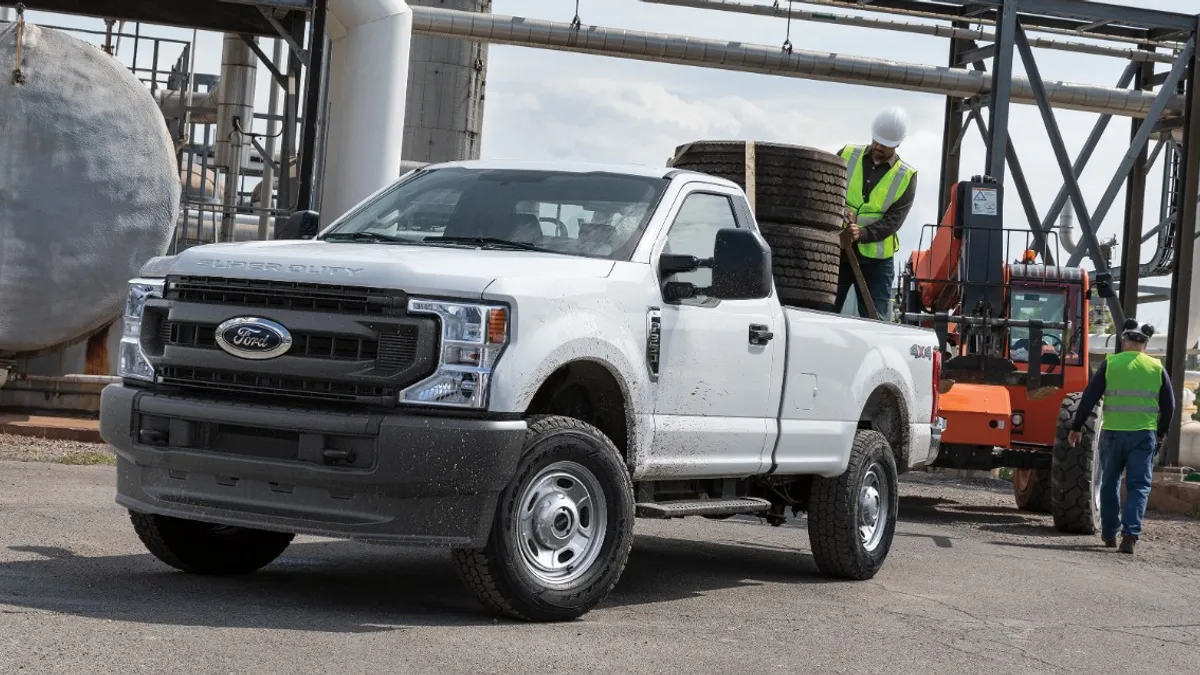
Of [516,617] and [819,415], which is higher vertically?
[819,415]

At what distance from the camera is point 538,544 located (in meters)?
7.05

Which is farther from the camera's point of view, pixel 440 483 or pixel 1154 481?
pixel 1154 481

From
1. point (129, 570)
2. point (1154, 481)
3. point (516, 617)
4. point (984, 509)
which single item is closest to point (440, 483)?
point (516, 617)

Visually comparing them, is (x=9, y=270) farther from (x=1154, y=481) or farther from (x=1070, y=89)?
(x=1070, y=89)

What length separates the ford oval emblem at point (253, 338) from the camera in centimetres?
680

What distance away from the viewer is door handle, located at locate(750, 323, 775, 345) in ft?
27.9

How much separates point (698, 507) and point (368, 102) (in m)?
8.19

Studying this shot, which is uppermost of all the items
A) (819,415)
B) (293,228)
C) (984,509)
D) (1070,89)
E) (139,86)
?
(1070,89)

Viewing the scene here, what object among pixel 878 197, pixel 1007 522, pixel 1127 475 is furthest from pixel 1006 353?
pixel 878 197

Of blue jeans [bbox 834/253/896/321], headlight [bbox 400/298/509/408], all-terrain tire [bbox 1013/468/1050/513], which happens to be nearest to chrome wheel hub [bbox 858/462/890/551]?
blue jeans [bbox 834/253/896/321]

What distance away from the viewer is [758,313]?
859 cm

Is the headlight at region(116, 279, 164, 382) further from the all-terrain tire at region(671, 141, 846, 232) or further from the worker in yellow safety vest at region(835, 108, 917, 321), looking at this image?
the worker in yellow safety vest at region(835, 108, 917, 321)

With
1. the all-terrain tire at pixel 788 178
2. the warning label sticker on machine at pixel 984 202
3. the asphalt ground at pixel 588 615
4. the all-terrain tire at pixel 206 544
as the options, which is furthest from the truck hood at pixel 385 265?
the warning label sticker on machine at pixel 984 202

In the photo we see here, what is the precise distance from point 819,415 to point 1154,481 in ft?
32.8
